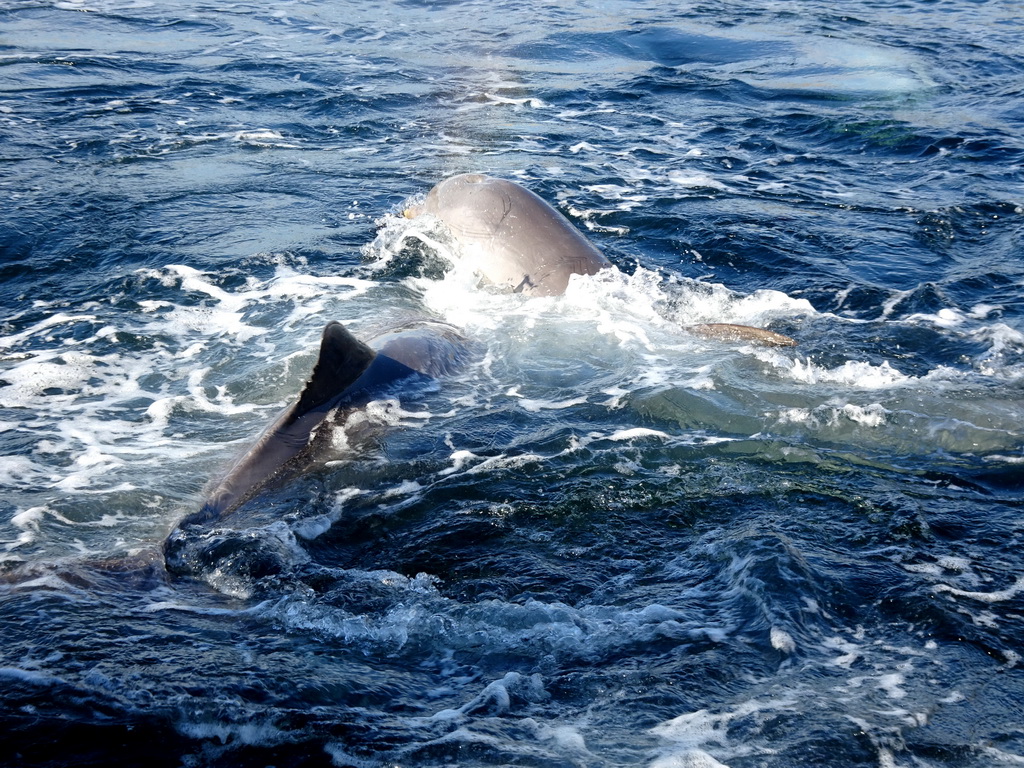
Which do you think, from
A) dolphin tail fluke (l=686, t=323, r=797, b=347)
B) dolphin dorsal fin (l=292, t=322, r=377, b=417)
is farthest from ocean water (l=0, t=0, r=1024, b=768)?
dolphin dorsal fin (l=292, t=322, r=377, b=417)

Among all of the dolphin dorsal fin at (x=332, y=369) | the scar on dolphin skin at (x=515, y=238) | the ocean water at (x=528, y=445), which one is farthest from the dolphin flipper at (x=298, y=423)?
the scar on dolphin skin at (x=515, y=238)

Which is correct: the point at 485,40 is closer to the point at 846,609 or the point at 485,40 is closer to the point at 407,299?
the point at 407,299

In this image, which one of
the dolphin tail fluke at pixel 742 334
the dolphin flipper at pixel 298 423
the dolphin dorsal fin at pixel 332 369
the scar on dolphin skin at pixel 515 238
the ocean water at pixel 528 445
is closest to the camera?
the ocean water at pixel 528 445

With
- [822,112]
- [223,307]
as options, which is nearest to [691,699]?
[223,307]

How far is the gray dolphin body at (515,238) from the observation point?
30.5ft

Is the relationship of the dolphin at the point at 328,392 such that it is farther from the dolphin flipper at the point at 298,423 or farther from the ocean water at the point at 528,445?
the ocean water at the point at 528,445

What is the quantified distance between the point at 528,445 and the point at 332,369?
140cm

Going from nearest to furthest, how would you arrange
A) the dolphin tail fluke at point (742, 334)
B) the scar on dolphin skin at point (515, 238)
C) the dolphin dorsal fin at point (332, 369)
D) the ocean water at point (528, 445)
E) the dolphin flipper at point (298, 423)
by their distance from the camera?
the ocean water at point (528, 445), the dolphin flipper at point (298, 423), the dolphin dorsal fin at point (332, 369), the dolphin tail fluke at point (742, 334), the scar on dolphin skin at point (515, 238)

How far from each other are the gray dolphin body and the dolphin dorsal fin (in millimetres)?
3116

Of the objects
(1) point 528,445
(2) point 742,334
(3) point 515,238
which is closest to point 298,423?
(1) point 528,445

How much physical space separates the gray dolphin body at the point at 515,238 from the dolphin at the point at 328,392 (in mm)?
2104

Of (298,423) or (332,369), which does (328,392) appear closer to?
(332,369)

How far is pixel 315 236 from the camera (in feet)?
35.1

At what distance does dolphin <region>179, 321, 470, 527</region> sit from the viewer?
18.8 feet
